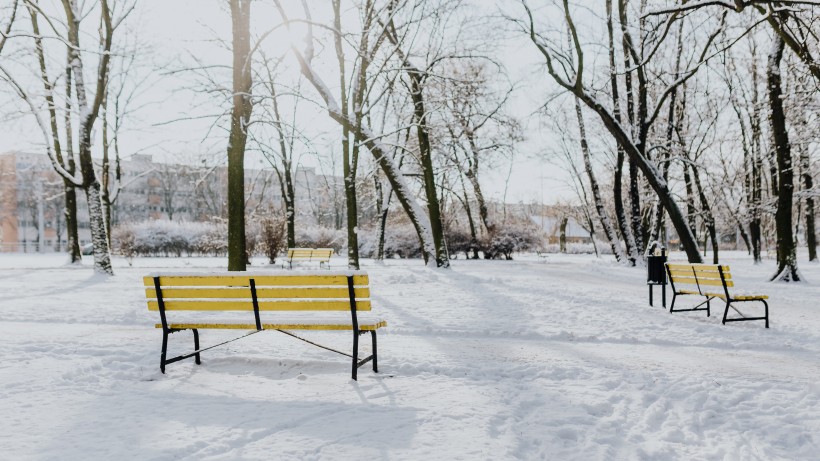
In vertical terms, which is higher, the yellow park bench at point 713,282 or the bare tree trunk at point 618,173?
the bare tree trunk at point 618,173

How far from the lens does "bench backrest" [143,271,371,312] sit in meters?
5.07

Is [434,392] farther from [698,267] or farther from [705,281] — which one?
[698,267]

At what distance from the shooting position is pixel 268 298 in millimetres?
5297

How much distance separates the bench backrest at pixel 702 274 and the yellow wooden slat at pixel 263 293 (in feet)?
18.5

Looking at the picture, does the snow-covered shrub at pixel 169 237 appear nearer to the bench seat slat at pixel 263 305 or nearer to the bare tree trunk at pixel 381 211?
the bare tree trunk at pixel 381 211

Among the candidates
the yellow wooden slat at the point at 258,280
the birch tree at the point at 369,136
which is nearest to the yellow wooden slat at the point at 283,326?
the yellow wooden slat at the point at 258,280

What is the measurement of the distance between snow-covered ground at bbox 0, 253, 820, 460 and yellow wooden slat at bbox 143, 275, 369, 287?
83 cm

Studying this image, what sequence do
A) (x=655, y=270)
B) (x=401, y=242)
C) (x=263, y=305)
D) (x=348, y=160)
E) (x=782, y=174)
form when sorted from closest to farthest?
(x=263, y=305), (x=655, y=270), (x=782, y=174), (x=348, y=160), (x=401, y=242)

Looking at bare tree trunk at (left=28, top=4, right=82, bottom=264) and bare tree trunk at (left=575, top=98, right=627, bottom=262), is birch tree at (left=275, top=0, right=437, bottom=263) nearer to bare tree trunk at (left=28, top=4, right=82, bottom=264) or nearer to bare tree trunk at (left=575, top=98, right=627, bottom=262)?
bare tree trunk at (left=28, top=4, right=82, bottom=264)

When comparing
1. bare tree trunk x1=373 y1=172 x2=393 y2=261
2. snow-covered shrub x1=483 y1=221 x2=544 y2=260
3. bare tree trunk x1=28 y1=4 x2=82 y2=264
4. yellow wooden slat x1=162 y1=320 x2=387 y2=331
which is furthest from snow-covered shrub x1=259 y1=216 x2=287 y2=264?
yellow wooden slat x1=162 y1=320 x2=387 y2=331

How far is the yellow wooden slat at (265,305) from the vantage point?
16.8 feet

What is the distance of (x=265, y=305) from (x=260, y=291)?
0.15 m

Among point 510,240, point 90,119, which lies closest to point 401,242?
point 510,240

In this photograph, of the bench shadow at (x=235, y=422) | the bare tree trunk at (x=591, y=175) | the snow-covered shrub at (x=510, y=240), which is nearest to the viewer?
the bench shadow at (x=235, y=422)
